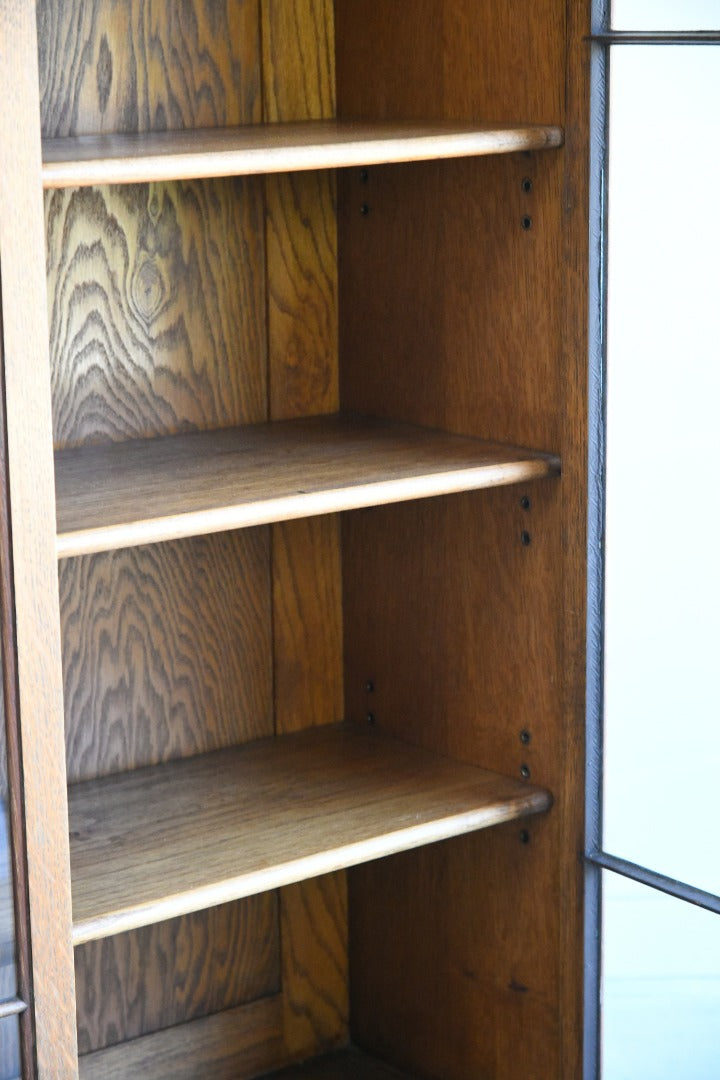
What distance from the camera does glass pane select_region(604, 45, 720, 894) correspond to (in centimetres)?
188

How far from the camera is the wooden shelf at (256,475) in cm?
177

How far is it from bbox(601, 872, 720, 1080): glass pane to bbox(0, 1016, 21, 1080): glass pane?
31.1 inches

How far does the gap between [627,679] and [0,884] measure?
82cm

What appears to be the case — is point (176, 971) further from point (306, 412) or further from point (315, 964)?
point (306, 412)

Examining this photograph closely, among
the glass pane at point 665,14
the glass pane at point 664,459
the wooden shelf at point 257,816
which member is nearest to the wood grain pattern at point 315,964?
the wooden shelf at point 257,816

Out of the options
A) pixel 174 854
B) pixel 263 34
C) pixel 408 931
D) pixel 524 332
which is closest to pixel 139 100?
pixel 263 34

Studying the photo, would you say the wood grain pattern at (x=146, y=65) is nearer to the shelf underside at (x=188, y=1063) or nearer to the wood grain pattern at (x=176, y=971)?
the wood grain pattern at (x=176, y=971)

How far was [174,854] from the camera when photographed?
195 cm

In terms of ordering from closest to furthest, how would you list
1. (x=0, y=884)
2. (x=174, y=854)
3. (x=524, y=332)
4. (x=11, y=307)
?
(x=11, y=307)
(x=0, y=884)
(x=174, y=854)
(x=524, y=332)

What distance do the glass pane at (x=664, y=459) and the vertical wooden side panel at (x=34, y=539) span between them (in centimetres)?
73

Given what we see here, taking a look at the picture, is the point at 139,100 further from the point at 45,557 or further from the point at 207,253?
the point at 45,557

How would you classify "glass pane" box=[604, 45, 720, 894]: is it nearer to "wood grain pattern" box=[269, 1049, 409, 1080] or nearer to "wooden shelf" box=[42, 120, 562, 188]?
"wooden shelf" box=[42, 120, 562, 188]

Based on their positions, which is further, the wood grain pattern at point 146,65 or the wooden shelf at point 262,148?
the wood grain pattern at point 146,65

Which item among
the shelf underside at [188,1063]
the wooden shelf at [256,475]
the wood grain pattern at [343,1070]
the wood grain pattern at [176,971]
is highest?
the wooden shelf at [256,475]
